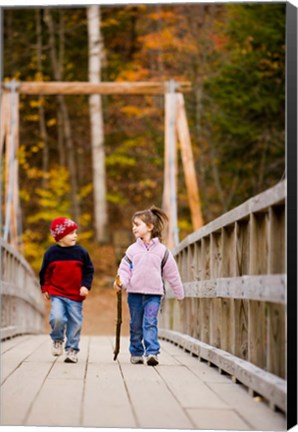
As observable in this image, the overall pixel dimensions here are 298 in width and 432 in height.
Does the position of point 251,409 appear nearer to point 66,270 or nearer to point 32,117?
point 66,270

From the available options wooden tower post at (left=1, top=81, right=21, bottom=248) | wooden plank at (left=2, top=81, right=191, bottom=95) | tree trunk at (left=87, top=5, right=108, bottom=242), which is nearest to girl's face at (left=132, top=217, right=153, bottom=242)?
wooden tower post at (left=1, top=81, right=21, bottom=248)

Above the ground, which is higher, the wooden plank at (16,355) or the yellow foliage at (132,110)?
the yellow foliage at (132,110)

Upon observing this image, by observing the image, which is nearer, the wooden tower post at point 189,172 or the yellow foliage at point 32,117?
the wooden tower post at point 189,172

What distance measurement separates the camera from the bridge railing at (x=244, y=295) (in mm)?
3877

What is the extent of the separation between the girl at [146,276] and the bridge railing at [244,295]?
1.02ft

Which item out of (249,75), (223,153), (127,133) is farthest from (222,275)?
(127,133)

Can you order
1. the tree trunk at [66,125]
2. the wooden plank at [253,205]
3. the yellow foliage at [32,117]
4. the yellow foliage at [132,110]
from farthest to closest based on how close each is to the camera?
the yellow foliage at [32,117], the yellow foliage at [132,110], the tree trunk at [66,125], the wooden plank at [253,205]

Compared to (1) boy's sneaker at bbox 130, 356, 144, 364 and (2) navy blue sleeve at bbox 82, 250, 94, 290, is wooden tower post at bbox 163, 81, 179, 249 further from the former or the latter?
(1) boy's sneaker at bbox 130, 356, 144, 364

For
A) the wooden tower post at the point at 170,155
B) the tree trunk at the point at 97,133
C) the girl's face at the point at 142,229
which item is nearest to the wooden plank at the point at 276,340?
the girl's face at the point at 142,229

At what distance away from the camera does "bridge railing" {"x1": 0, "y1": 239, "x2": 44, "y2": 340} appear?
7.72m

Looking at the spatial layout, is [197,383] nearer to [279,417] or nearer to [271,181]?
[279,417]

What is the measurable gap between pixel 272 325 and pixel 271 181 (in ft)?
37.3

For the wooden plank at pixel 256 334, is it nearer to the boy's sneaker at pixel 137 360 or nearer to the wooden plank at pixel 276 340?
the wooden plank at pixel 276 340

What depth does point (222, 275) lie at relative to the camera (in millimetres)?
5438
